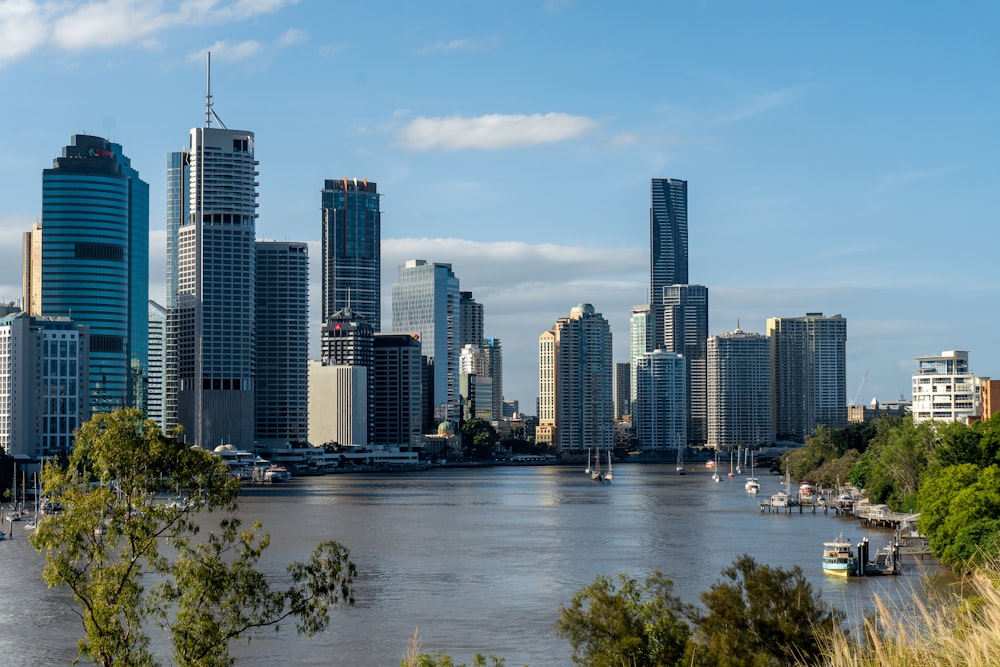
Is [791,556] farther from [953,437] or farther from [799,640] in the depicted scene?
[799,640]

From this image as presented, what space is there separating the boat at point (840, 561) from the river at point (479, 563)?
786 mm

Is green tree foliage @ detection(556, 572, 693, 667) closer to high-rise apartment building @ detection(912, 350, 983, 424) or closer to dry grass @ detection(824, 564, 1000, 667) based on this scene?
dry grass @ detection(824, 564, 1000, 667)

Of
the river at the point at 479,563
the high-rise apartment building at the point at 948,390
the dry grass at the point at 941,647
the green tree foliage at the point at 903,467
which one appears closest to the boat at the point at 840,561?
the river at the point at 479,563

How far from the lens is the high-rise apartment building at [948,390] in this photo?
170m

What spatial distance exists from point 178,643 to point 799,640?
19089mm

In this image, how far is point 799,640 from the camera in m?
37.6

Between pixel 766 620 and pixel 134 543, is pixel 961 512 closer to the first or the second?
pixel 766 620

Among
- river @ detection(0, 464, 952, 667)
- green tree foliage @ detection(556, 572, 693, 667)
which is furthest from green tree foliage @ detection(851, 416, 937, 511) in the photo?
green tree foliage @ detection(556, 572, 693, 667)

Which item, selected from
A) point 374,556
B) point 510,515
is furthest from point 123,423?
point 510,515

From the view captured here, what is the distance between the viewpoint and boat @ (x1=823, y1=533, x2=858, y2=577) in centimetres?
7481

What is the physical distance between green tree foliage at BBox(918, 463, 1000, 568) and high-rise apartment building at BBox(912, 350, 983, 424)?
3414 inches

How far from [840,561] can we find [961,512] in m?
7.42

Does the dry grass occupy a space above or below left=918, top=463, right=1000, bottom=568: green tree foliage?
above

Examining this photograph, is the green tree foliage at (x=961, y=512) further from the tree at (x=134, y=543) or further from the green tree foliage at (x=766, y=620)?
the tree at (x=134, y=543)
